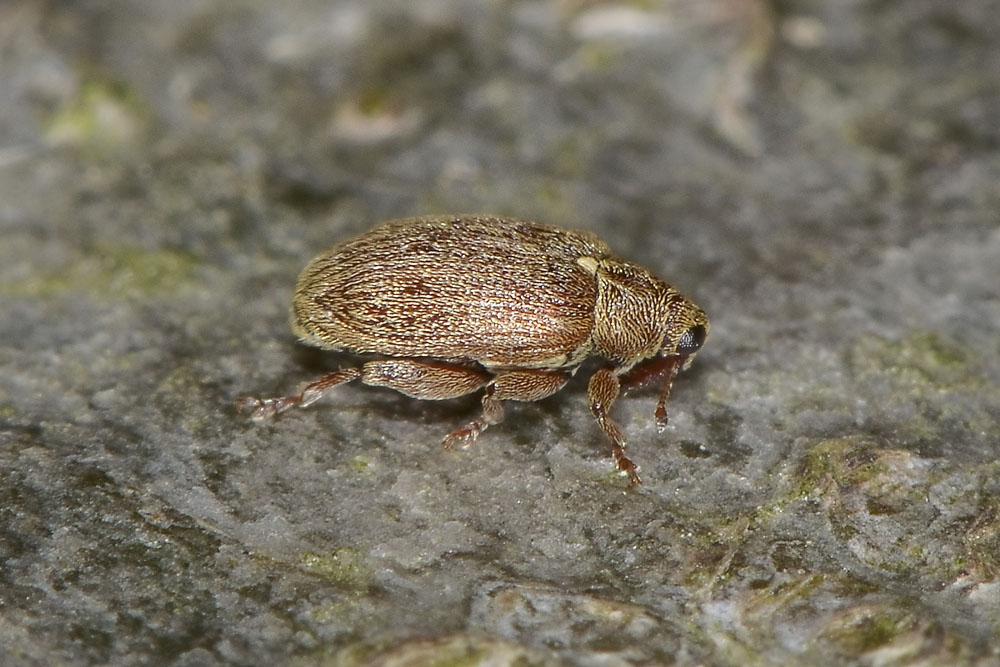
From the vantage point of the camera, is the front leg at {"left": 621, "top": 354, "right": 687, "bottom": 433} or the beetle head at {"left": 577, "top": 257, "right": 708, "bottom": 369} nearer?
the front leg at {"left": 621, "top": 354, "right": 687, "bottom": 433}

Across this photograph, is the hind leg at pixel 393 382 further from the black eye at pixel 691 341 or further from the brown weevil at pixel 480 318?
the black eye at pixel 691 341

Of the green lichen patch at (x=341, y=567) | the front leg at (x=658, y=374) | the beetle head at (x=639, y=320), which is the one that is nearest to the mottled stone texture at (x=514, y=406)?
the green lichen patch at (x=341, y=567)

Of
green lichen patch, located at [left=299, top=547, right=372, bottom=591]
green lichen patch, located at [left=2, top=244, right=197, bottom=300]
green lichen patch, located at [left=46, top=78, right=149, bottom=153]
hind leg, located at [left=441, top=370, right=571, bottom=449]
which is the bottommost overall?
green lichen patch, located at [left=299, top=547, right=372, bottom=591]

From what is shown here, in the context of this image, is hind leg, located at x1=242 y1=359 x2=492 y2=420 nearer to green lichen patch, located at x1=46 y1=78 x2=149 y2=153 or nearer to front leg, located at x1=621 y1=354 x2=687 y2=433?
front leg, located at x1=621 y1=354 x2=687 y2=433

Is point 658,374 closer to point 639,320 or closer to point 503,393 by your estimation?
point 639,320

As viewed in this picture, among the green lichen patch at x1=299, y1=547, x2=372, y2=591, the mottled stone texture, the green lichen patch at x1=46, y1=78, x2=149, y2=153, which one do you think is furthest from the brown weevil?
the green lichen patch at x1=46, y1=78, x2=149, y2=153

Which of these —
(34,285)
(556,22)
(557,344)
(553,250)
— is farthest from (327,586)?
(556,22)

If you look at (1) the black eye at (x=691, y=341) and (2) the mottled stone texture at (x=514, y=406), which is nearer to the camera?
(2) the mottled stone texture at (x=514, y=406)
